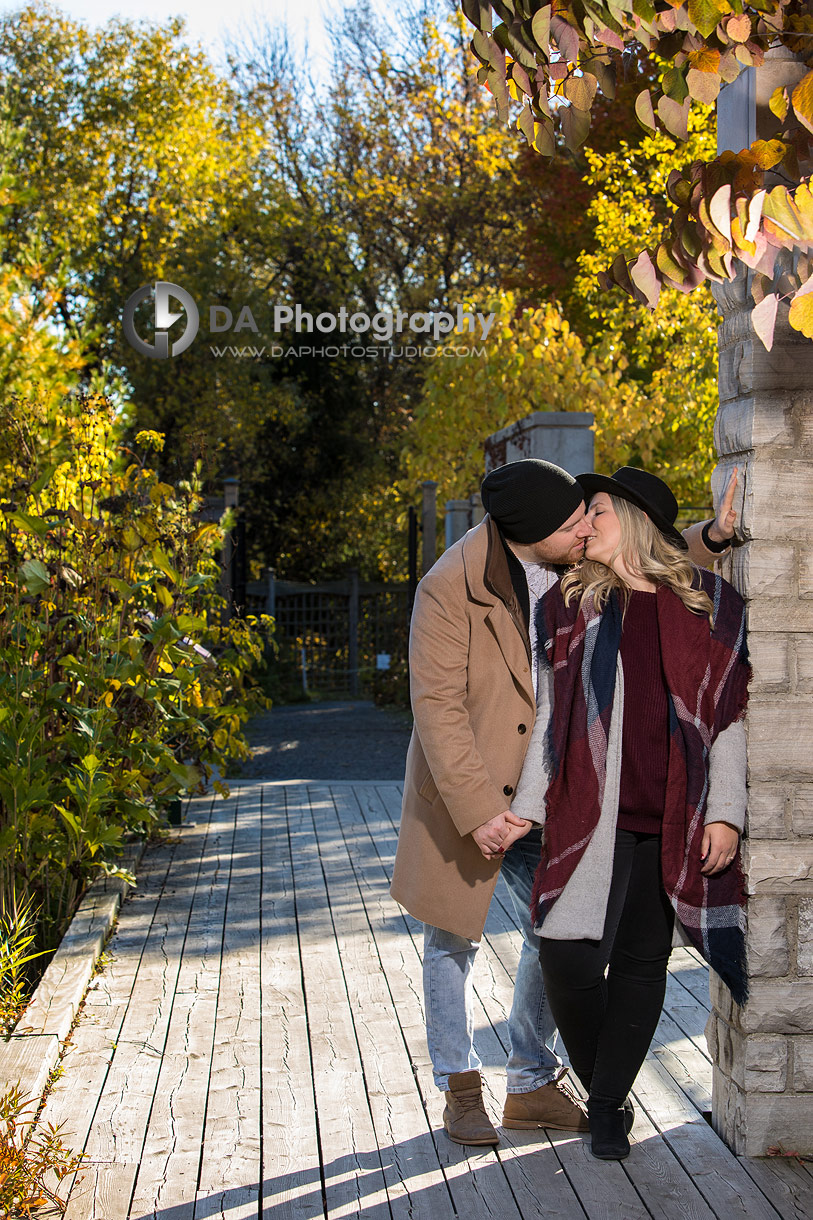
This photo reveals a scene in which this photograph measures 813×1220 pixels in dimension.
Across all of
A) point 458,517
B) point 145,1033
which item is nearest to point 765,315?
point 145,1033

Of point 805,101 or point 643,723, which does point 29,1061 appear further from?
point 805,101

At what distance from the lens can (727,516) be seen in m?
3.09

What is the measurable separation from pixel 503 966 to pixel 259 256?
18.5 m

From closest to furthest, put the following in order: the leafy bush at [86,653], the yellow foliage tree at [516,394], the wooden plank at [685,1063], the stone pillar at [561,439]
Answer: the wooden plank at [685,1063], the leafy bush at [86,653], the stone pillar at [561,439], the yellow foliage tree at [516,394]

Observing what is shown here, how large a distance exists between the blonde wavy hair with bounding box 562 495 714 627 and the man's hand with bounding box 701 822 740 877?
487mm

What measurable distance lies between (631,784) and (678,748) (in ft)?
0.49

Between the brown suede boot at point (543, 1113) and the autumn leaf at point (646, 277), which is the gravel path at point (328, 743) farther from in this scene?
the autumn leaf at point (646, 277)

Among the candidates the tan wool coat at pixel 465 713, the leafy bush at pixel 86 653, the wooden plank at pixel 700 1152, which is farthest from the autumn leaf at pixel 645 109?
the leafy bush at pixel 86 653

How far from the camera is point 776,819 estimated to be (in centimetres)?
306

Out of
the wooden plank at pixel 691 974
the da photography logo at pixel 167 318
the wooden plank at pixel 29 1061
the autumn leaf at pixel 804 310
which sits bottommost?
the wooden plank at pixel 691 974

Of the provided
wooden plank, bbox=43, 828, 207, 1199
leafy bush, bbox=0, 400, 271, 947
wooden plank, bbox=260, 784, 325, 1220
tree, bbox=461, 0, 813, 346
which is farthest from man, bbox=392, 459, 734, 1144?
leafy bush, bbox=0, 400, 271, 947

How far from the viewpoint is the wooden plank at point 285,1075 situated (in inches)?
114

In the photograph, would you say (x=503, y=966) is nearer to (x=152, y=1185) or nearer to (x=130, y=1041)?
(x=130, y=1041)

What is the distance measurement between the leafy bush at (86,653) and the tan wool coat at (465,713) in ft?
6.26
